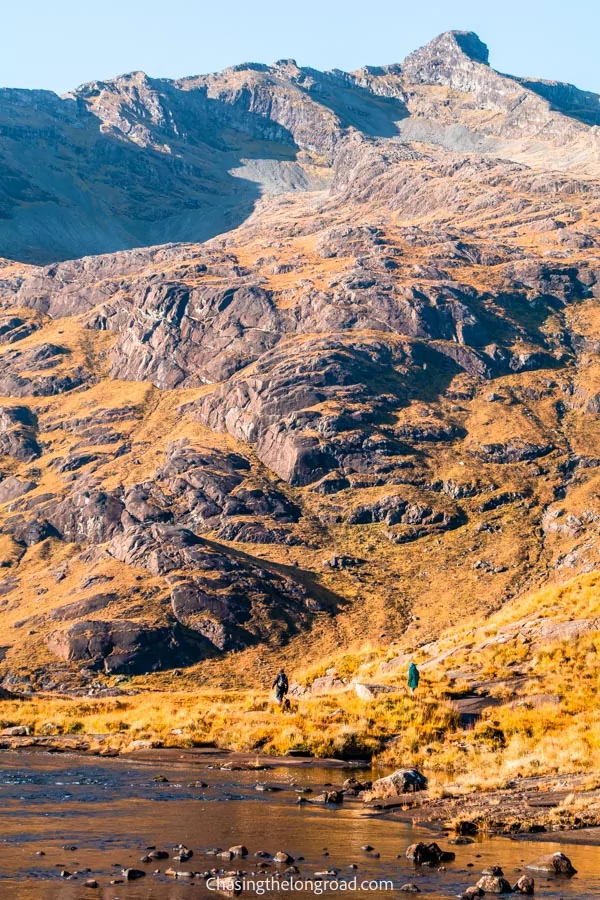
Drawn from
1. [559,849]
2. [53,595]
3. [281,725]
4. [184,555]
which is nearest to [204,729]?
[281,725]

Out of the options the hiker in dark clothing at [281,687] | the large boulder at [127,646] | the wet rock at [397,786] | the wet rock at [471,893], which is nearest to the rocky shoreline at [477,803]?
the wet rock at [397,786]

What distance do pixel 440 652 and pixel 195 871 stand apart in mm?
38451

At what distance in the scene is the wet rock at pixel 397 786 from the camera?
3603 cm

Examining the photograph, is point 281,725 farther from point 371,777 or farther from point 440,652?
point 440,652

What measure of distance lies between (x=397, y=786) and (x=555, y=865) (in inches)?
467

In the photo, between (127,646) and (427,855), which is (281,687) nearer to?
(427,855)

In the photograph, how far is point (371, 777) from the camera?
1638 inches

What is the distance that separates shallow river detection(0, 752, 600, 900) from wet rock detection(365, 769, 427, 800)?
1396 mm

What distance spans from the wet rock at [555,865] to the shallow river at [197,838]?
0.88 ft

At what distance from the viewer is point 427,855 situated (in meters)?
26.1

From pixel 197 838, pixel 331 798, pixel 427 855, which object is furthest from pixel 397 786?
pixel 427 855

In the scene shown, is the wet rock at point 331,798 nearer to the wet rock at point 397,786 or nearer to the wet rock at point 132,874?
the wet rock at point 397,786

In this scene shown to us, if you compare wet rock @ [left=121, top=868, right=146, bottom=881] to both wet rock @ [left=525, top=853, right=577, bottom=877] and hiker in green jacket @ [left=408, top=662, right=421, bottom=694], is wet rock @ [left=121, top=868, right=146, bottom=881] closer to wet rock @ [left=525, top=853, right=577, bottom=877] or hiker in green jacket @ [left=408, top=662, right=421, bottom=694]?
wet rock @ [left=525, top=853, right=577, bottom=877]

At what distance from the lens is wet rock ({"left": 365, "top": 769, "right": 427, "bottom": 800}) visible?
36.0m
